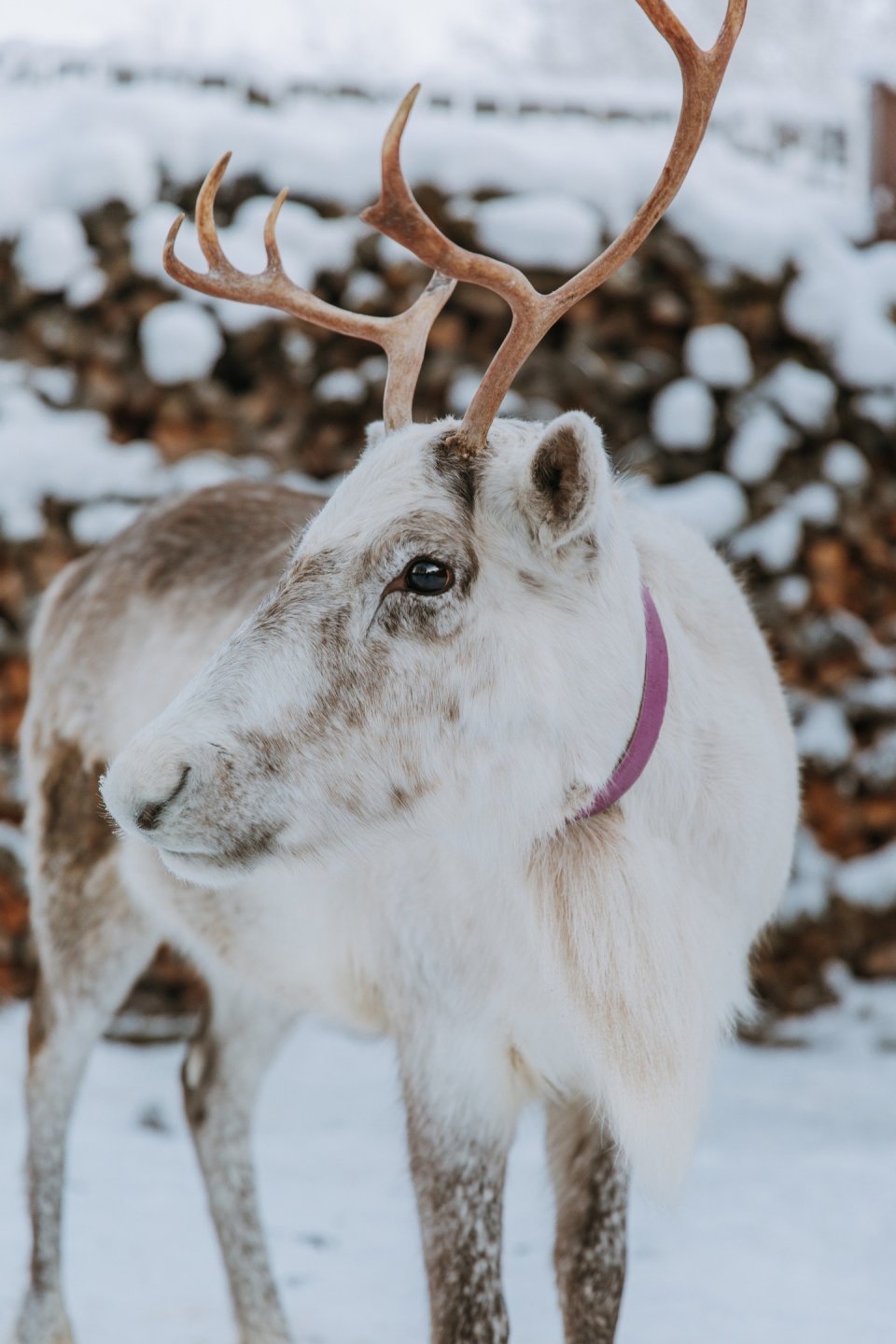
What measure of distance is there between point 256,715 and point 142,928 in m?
1.30

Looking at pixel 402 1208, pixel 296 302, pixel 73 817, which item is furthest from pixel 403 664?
pixel 402 1208

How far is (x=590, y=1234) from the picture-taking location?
2162mm

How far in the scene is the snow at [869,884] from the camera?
4.20 meters

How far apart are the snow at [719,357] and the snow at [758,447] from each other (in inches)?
5.2

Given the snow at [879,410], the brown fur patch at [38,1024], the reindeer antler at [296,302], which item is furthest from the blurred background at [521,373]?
the reindeer antler at [296,302]

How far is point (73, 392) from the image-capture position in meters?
4.09

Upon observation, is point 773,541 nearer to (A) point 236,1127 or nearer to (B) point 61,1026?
(A) point 236,1127

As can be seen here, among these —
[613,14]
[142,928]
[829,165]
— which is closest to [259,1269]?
[142,928]

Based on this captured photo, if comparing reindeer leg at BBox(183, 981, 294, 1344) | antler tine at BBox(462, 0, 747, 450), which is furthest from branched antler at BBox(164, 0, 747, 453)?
reindeer leg at BBox(183, 981, 294, 1344)

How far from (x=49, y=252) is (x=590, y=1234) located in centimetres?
304

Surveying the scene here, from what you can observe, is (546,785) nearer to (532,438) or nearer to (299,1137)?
(532,438)

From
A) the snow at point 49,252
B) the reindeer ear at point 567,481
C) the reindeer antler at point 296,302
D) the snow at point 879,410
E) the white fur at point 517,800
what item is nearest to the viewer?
the reindeer ear at point 567,481

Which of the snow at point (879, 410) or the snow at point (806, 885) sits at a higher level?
the snow at point (879, 410)

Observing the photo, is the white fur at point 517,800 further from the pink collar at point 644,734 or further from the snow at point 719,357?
the snow at point 719,357
